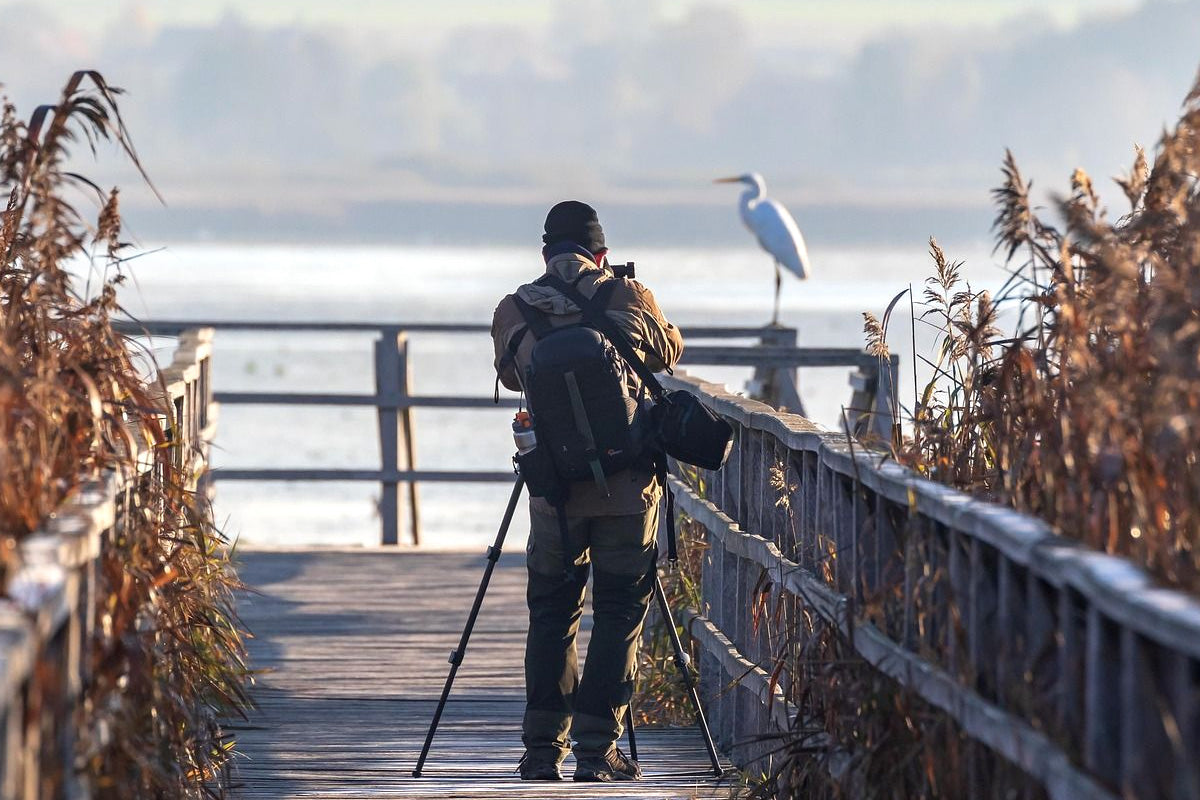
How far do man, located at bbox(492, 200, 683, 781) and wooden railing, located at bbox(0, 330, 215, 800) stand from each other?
1822 mm

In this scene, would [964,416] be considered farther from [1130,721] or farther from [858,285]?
[858,285]

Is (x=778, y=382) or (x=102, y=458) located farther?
(x=778, y=382)

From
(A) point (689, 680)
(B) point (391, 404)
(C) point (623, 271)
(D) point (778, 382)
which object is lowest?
(A) point (689, 680)

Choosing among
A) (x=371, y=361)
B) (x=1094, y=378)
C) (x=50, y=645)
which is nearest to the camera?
(x=50, y=645)

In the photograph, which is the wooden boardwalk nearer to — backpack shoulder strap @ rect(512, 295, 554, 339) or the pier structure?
the pier structure

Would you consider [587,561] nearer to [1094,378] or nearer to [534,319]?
[534,319]

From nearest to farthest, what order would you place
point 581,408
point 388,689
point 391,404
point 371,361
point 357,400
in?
point 581,408 < point 388,689 < point 391,404 < point 357,400 < point 371,361

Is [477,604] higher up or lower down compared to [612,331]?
lower down

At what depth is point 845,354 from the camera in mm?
10086

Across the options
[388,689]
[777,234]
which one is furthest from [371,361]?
[388,689]

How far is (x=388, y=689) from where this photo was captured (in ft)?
22.6

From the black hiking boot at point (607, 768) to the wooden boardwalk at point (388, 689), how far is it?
0.04 m

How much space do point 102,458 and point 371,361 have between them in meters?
45.7

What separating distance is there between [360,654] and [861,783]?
4407mm
